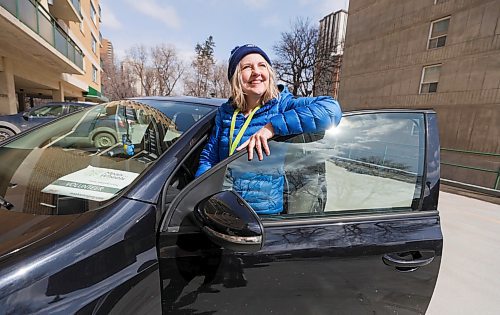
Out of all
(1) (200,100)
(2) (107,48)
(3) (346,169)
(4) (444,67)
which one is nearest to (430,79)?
(4) (444,67)

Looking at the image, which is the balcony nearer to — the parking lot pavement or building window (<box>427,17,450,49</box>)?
the parking lot pavement

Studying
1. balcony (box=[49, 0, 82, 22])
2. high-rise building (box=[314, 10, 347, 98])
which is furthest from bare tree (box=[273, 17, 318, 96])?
balcony (box=[49, 0, 82, 22])

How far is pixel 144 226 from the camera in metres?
1.02

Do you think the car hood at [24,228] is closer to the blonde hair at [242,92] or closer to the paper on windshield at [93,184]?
the paper on windshield at [93,184]

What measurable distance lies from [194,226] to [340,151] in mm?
896

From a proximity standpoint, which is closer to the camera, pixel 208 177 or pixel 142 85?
pixel 208 177

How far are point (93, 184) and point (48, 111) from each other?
9595 millimetres

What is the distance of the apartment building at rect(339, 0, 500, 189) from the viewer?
40.0 ft

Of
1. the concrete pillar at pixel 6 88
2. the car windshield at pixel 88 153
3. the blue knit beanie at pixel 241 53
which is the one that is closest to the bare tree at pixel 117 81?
the concrete pillar at pixel 6 88

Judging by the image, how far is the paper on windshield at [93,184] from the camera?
117 centimetres

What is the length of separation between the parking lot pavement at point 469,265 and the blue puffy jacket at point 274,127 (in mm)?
1990

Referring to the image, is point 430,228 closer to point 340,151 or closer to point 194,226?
point 340,151

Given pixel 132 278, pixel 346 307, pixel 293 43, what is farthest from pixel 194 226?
pixel 293 43

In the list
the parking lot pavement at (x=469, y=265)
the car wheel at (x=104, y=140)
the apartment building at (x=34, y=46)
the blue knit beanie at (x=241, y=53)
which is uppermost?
the apartment building at (x=34, y=46)
